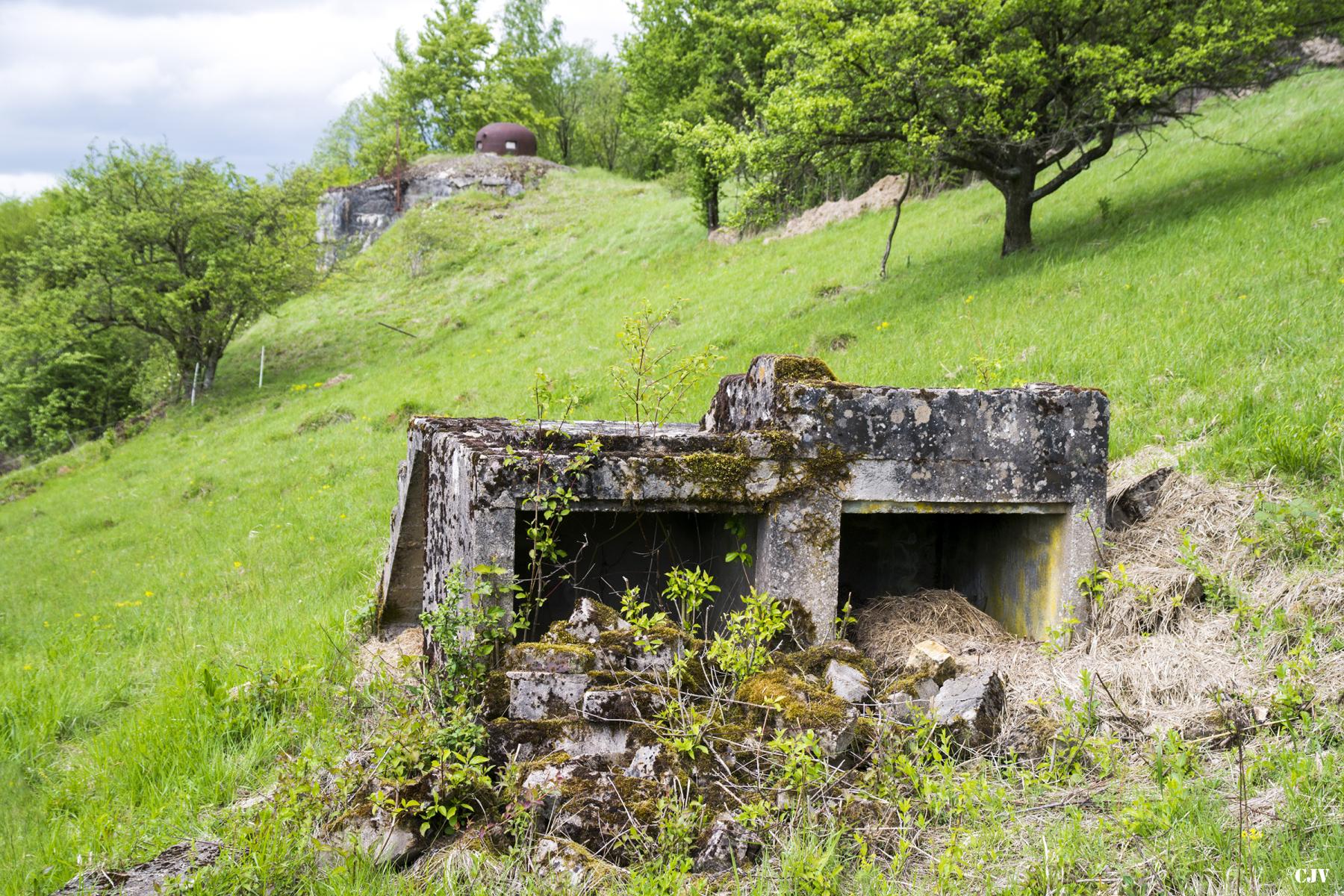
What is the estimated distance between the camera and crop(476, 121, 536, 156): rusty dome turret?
43.9 meters

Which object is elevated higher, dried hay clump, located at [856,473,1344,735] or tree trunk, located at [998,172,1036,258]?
tree trunk, located at [998,172,1036,258]

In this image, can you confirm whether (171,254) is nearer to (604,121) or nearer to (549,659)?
(549,659)

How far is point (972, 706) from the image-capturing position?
379cm

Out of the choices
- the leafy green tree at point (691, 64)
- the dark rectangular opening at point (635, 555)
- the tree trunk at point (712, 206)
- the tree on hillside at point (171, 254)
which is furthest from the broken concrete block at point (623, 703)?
the leafy green tree at point (691, 64)

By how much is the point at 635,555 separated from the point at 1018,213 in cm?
1003

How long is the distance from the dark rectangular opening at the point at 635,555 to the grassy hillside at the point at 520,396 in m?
0.84

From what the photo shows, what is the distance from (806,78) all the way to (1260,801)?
1125 cm

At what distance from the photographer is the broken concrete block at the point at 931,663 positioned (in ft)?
13.2

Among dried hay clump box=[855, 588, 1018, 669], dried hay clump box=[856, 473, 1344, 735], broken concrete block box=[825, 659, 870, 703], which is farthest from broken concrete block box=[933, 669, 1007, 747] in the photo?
dried hay clump box=[855, 588, 1018, 669]

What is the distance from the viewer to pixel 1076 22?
12016 mm

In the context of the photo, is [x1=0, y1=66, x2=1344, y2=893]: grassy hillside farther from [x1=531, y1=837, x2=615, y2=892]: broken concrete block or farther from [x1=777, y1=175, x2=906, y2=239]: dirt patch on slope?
[x1=531, y1=837, x2=615, y2=892]: broken concrete block

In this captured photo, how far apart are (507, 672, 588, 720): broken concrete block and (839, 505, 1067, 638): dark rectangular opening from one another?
1962 millimetres

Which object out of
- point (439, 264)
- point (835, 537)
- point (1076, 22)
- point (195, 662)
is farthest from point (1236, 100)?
point (439, 264)

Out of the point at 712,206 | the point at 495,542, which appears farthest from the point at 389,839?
the point at 712,206
